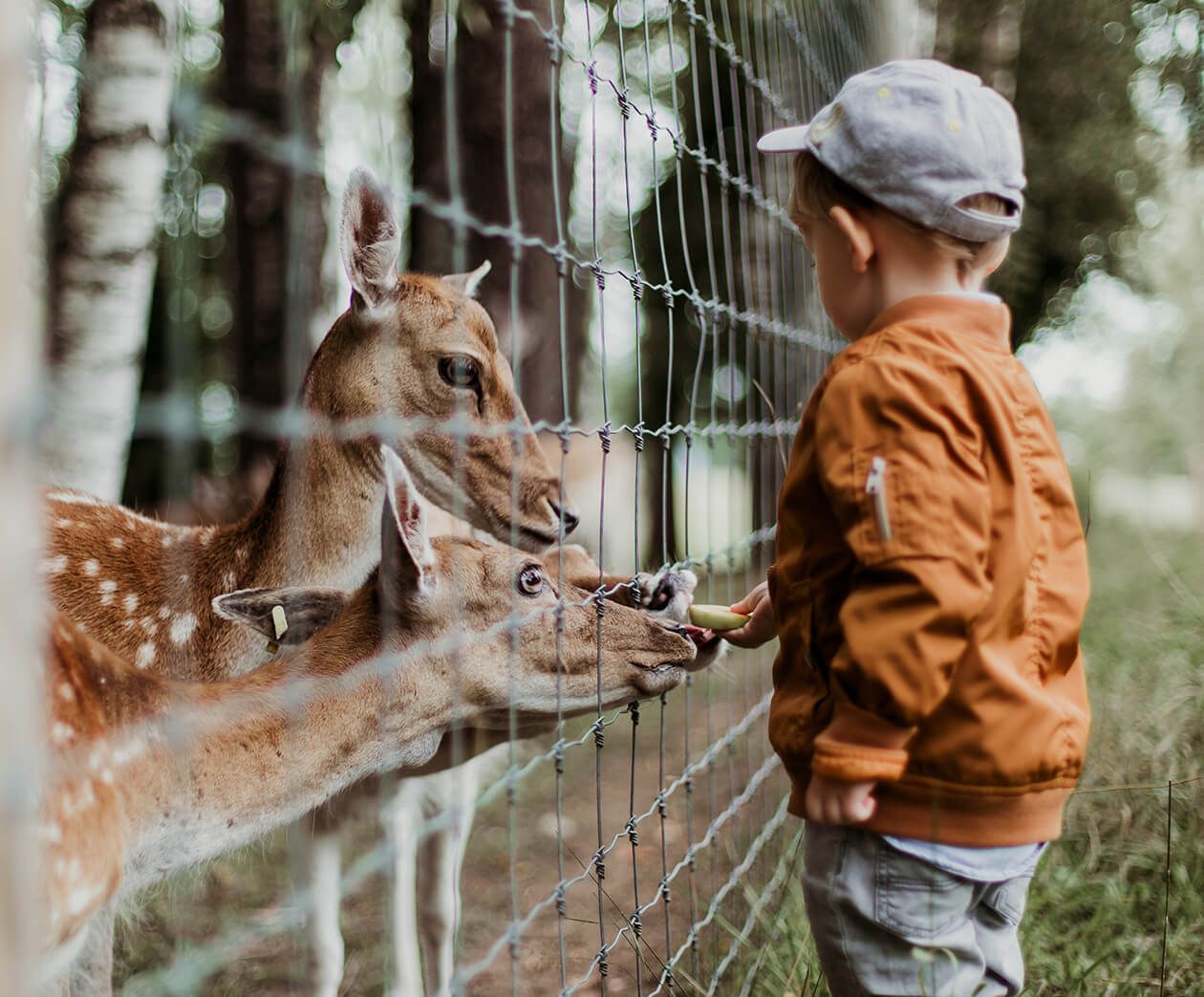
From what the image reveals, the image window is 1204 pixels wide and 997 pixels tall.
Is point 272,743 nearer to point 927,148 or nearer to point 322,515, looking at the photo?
point 322,515

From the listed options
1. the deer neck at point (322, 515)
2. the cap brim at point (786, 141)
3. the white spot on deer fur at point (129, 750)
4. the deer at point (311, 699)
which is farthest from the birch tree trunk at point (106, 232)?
the cap brim at point (786, 141)

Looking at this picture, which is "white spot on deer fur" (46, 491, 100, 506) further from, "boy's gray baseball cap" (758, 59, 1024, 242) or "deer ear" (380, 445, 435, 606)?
"boy's gray baseball cap" (758, 59, 1024, 242)

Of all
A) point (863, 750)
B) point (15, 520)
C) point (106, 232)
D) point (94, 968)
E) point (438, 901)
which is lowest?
point (438, 901)

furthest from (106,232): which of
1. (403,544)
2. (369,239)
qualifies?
(403,544)

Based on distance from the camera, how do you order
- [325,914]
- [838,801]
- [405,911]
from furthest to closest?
[405,911] < [325,914] < [838,801]

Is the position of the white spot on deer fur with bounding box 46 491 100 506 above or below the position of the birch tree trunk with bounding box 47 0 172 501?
below

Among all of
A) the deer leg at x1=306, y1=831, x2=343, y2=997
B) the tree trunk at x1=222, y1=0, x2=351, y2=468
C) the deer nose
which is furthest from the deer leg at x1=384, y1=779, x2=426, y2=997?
the tree trunk at x1=222, y1=0, x2=351, y2=468

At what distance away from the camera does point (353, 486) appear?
3.25 meters

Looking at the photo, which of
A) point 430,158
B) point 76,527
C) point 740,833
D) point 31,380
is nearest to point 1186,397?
point 430,158

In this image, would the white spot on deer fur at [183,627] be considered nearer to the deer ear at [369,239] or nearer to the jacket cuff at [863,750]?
the deer ear at [369,239]

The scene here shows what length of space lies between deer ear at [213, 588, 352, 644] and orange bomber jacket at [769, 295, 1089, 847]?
38.7 inches

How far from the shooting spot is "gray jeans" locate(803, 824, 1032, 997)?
1883 mm

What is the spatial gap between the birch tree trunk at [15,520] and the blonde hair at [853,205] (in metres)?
1.25

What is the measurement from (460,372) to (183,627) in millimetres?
875
